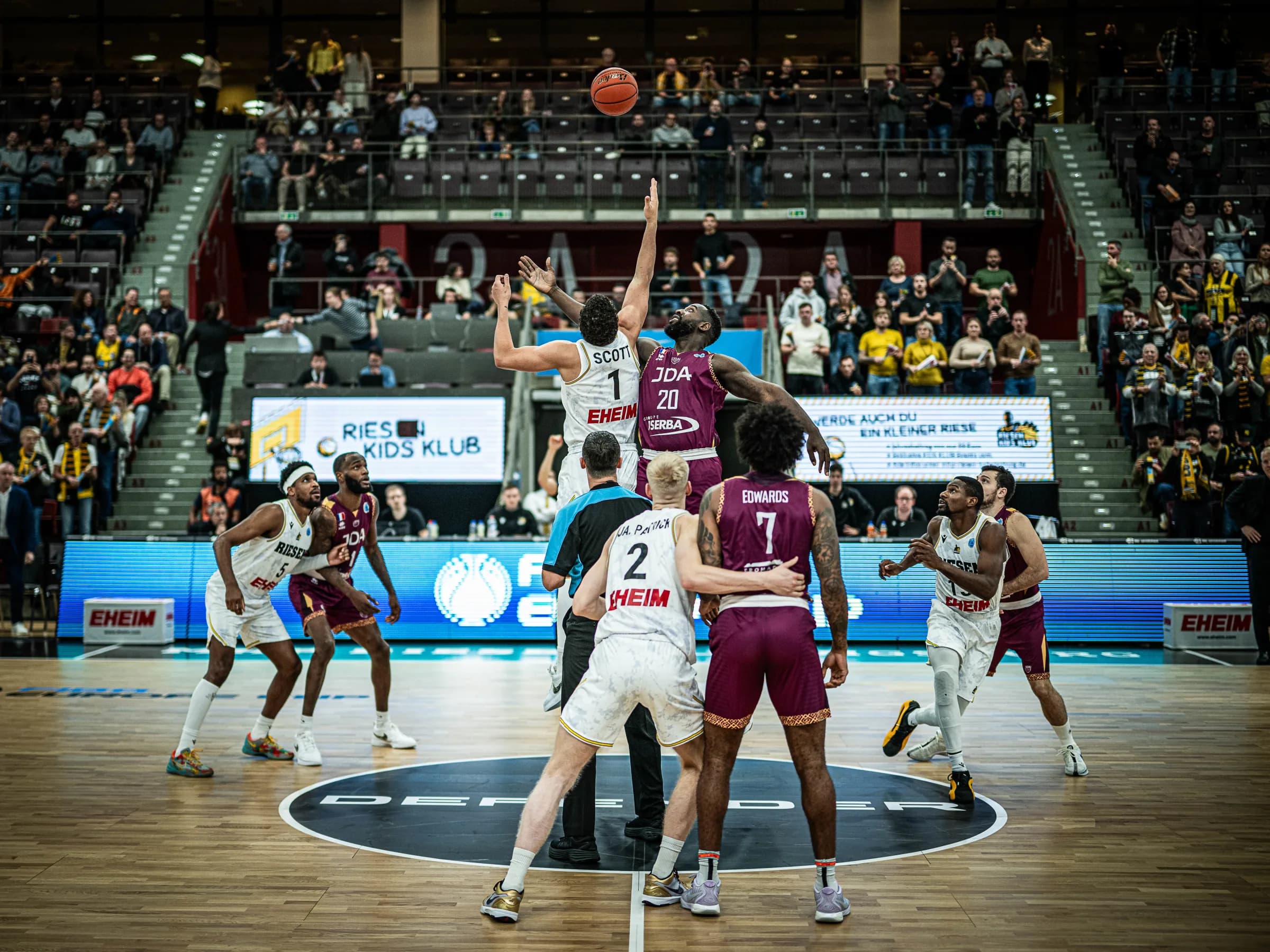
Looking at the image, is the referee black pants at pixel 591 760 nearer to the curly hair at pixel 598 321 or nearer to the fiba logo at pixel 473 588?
the curly hair at pixel 598 321

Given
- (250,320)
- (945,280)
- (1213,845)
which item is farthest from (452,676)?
(250,320)

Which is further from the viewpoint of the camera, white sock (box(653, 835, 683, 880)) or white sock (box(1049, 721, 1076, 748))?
white sock (box(1049, 721, 1076, 748))

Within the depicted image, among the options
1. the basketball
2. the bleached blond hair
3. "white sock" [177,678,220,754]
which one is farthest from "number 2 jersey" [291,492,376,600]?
the bleached blond hair

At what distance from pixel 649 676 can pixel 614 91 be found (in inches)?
216

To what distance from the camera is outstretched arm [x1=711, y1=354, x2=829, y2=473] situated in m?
6.56

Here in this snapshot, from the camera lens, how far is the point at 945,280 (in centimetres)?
1983

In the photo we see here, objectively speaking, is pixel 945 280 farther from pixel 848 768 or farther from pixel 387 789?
pixel 387 789

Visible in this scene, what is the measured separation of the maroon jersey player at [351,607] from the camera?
9000 mm

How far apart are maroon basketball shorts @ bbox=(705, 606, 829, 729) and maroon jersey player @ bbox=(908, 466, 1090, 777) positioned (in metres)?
3.25

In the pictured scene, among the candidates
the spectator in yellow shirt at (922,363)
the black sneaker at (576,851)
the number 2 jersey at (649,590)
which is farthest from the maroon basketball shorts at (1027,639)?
the spectator in yellow shirt at (922,363)

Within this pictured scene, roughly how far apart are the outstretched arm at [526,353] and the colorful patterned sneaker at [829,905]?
309 cm

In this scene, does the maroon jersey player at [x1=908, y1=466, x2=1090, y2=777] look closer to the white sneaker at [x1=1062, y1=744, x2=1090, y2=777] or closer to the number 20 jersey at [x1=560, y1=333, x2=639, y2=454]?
the white sneaker at [x1=1062, y1=744, x2=1090, y2=777]

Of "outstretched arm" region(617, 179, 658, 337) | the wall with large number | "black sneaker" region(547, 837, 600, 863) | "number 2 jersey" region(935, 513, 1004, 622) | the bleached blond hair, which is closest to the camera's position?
the bleached blond hair

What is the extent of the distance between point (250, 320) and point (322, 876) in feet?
74.3
